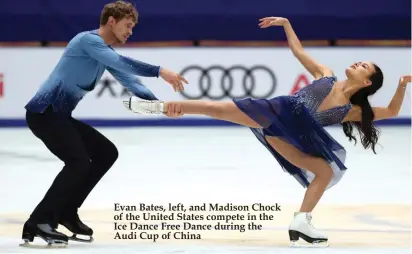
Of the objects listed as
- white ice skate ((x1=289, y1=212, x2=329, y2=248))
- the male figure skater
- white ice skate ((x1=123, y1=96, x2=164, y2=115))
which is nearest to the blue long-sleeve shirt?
the male figure skater

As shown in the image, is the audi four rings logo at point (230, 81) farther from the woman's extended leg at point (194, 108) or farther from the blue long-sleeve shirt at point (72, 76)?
the blue long-sleeve shirt at point (72, 76)

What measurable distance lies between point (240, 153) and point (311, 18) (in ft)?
13.7

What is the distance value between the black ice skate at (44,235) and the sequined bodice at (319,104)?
157 cm

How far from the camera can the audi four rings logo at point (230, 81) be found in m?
13.0

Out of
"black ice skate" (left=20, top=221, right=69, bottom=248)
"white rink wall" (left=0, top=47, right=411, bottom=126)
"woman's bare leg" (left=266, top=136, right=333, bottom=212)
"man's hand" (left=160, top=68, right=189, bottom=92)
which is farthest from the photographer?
"white rink wall" (left=0, top=47, right=411, bottom=126)

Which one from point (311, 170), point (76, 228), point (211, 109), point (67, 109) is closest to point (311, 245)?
point (311, 170)

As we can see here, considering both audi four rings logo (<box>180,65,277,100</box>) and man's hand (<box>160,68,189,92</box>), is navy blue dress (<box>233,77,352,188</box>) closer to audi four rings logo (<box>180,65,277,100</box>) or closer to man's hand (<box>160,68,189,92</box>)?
man's hand (<box>160,68,189,92</box>)

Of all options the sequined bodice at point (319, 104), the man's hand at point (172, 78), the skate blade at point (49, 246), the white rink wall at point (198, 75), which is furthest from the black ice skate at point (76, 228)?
the white rink wall at point (198, 75)

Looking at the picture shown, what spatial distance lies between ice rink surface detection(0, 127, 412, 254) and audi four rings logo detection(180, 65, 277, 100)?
60cm

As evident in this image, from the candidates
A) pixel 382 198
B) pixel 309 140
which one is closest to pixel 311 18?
pixel 382 198

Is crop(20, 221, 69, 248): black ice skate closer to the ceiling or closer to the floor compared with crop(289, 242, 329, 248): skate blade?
closer to the floor

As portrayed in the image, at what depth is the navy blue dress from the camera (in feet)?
18.4

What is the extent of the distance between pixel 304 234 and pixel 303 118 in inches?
26.2

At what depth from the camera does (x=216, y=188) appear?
26.5 ft
